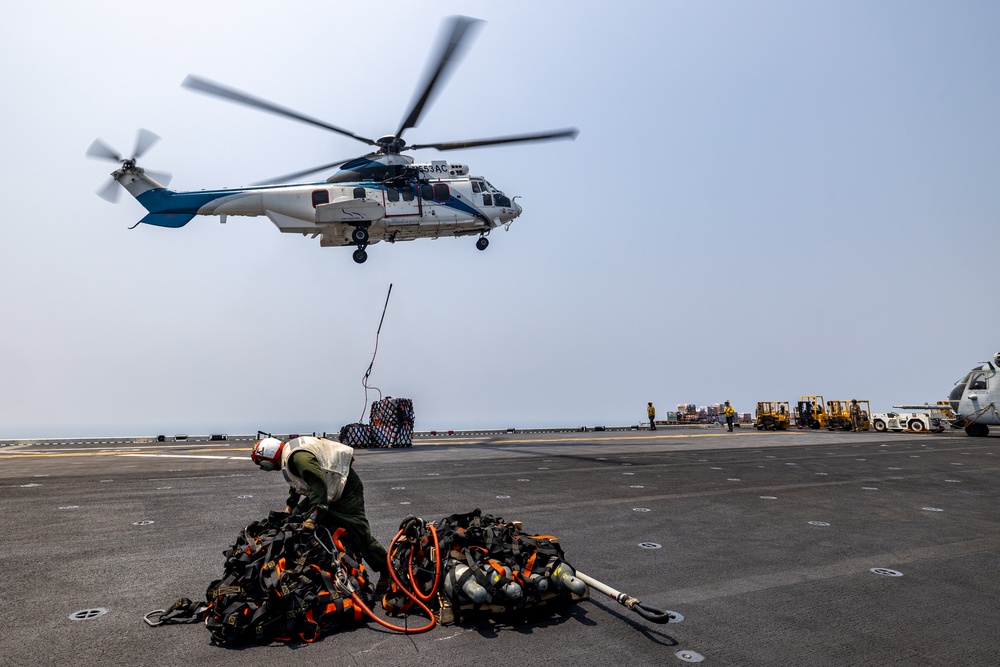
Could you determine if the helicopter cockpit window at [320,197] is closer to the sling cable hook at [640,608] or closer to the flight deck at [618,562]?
the flight deck at [618,562]

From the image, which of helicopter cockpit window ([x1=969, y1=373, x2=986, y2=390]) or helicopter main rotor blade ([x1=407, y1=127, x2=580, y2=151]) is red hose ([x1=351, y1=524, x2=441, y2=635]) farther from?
helicopter cockpit window ([x1=969, y1=373, x2=986, y2=390])

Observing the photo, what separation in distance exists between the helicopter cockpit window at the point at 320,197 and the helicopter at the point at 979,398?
36.4 metres

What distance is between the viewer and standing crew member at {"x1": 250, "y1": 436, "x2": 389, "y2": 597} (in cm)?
591

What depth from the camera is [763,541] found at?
28.3 ft

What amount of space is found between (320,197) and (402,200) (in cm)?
409

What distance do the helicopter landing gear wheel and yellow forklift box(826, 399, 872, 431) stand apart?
118ft

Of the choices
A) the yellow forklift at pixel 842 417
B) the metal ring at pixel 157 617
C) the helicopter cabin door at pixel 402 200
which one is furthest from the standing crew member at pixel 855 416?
the metal ring at pixel 157 617

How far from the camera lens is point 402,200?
100 feet

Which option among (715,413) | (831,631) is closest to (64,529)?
(831,631)

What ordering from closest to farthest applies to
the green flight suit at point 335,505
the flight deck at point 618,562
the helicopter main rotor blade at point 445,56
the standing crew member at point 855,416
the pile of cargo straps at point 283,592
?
1. the flight deck at point 618,562
2. the pile of cargo straps at point 283,592
3. the green flight suit at point 335,505
4. the helicopter main rotor blade at point 445,56
5. the standing crew member at point 855,416

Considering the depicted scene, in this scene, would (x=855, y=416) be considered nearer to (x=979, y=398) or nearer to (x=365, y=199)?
(x=979, y=398)

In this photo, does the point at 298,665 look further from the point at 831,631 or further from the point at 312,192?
the point at 312,192

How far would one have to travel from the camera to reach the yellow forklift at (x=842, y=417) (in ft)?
141

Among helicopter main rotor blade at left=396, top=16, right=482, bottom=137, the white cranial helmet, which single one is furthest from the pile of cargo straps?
helicopter main rotor blade at left=396, top=16, right=482, bottom=137
